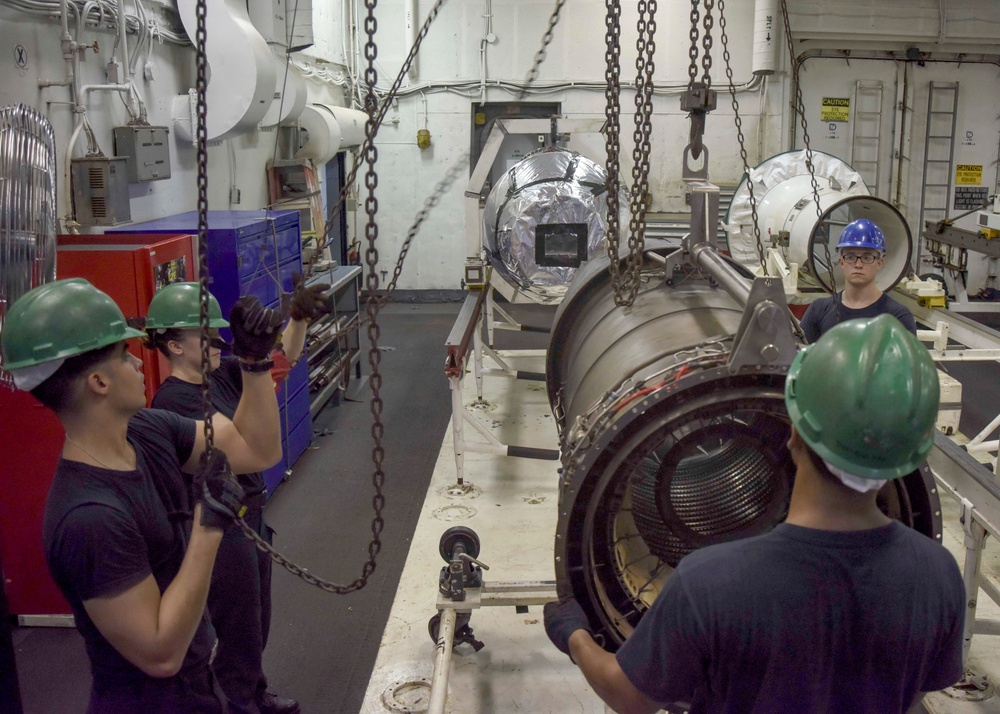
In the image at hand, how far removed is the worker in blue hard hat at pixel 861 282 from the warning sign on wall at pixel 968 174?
22.4ft

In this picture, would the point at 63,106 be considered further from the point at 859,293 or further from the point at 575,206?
the point at 859,293

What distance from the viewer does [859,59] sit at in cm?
904

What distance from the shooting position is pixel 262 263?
4.30 meters

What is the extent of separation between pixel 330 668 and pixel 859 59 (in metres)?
8.69

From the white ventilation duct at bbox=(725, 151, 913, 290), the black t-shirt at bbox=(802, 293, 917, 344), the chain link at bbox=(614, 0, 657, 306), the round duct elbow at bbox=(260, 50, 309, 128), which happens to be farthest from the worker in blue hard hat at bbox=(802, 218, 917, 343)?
the round duct elbow at bbox=(260, 50, 309, 128)

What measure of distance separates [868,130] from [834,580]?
9.08 meters

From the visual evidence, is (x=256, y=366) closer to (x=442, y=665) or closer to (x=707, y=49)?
(x=442, y=665)

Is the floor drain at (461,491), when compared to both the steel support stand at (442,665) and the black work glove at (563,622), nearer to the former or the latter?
the steel support stand at (442,665)

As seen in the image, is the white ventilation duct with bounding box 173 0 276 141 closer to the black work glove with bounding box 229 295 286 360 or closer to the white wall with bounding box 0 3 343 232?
the white wall with bounding box 0 3 343 232

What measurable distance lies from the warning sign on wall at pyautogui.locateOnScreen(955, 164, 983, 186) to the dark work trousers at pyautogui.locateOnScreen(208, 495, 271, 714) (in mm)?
9272

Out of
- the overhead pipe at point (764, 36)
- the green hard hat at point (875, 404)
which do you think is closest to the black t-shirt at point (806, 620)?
the green hard hat at point (875, 404)

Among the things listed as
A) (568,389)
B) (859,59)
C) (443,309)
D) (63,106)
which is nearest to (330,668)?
(568,389)

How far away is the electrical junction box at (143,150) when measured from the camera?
3.93m

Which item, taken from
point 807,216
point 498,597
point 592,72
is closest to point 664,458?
point 498,597
